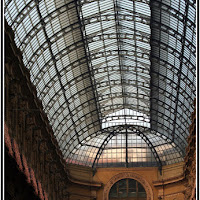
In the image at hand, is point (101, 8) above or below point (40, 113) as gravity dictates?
above

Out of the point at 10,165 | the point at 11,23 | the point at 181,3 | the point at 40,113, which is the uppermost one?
the point at 181,3

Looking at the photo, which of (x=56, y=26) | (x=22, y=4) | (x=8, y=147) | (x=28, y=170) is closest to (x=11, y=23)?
(x=22, y=4)

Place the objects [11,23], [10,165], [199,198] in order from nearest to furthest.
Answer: [199,198]
[10,165]
[11,23]

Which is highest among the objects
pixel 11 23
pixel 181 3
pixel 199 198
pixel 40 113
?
pixel 181 3

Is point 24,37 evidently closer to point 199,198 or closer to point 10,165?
point 10,165

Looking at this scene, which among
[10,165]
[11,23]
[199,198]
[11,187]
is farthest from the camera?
[11,23]

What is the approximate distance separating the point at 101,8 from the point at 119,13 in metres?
1.92

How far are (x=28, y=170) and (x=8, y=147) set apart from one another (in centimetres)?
792

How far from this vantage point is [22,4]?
40250 millimetres

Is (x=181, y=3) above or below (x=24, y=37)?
above

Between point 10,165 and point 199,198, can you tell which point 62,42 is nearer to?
point 10,165

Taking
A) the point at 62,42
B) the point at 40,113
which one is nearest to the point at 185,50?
the point at 62,42

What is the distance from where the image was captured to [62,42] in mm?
49500

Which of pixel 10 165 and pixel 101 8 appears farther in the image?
pixel 101 8
